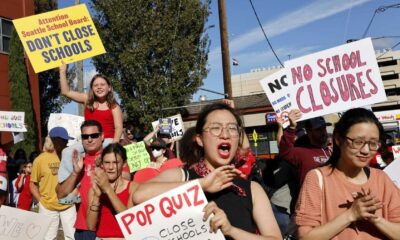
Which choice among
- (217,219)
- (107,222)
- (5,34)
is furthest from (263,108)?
(217,219)

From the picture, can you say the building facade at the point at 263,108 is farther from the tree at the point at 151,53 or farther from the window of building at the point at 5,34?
the window of building at the point at 5,34

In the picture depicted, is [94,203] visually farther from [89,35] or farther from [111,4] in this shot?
[111,4]

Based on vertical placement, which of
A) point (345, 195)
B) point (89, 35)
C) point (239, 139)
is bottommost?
point (345, 195)

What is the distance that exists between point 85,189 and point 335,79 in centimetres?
302

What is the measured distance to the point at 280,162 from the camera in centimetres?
561

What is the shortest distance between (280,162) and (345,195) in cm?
278

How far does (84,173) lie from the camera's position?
15.6 ft

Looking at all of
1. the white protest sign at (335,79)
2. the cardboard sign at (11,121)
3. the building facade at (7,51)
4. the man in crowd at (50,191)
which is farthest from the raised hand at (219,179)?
the building facade at (7,51)

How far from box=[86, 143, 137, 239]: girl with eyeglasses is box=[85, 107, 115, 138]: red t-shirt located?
97 cm

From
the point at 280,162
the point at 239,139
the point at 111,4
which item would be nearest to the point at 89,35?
the point at 280,162

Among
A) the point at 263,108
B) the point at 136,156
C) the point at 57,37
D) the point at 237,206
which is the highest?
the point at 263,108

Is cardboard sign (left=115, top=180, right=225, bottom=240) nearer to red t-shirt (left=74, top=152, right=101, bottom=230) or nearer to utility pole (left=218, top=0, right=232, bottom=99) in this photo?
red t-shirt (left=74, top=152, right=101, bottom=230)

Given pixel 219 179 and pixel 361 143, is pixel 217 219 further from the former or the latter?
pixel 361 143

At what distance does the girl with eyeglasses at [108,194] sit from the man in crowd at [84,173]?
202 millimetres
